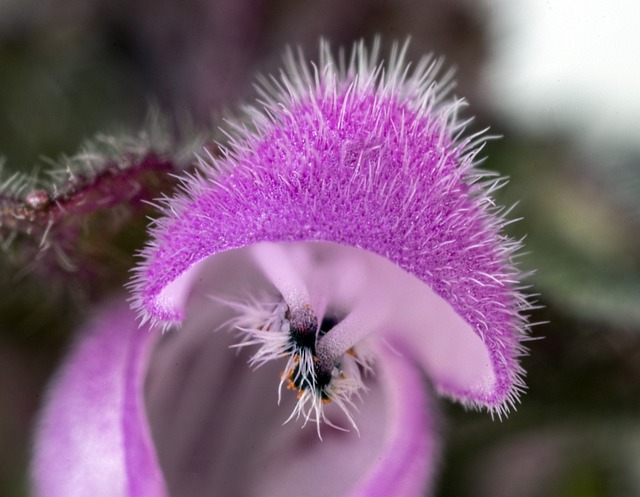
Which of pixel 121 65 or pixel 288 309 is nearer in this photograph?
pixel 288 309

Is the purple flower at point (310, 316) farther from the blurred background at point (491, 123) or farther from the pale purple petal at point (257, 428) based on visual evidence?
the blurred background at point (491, 123)

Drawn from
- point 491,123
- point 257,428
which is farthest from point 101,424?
point 491,123

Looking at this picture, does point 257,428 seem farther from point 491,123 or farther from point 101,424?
point 491,123

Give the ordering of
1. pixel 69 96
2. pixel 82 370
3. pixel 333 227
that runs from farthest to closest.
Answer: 1. pixel 69 96
2. pixel 82 370
3. pixel 333 227

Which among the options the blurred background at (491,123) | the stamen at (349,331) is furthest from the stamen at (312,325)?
the blurred background at (491,123)

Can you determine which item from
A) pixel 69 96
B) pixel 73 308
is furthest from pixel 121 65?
pixel 73 308

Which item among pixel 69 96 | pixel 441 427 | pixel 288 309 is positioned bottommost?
pixel 441 427

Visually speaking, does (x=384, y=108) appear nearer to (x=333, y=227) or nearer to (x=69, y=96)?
(x=333, y=227)

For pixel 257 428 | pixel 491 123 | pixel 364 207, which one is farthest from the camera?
pixel 491 123
